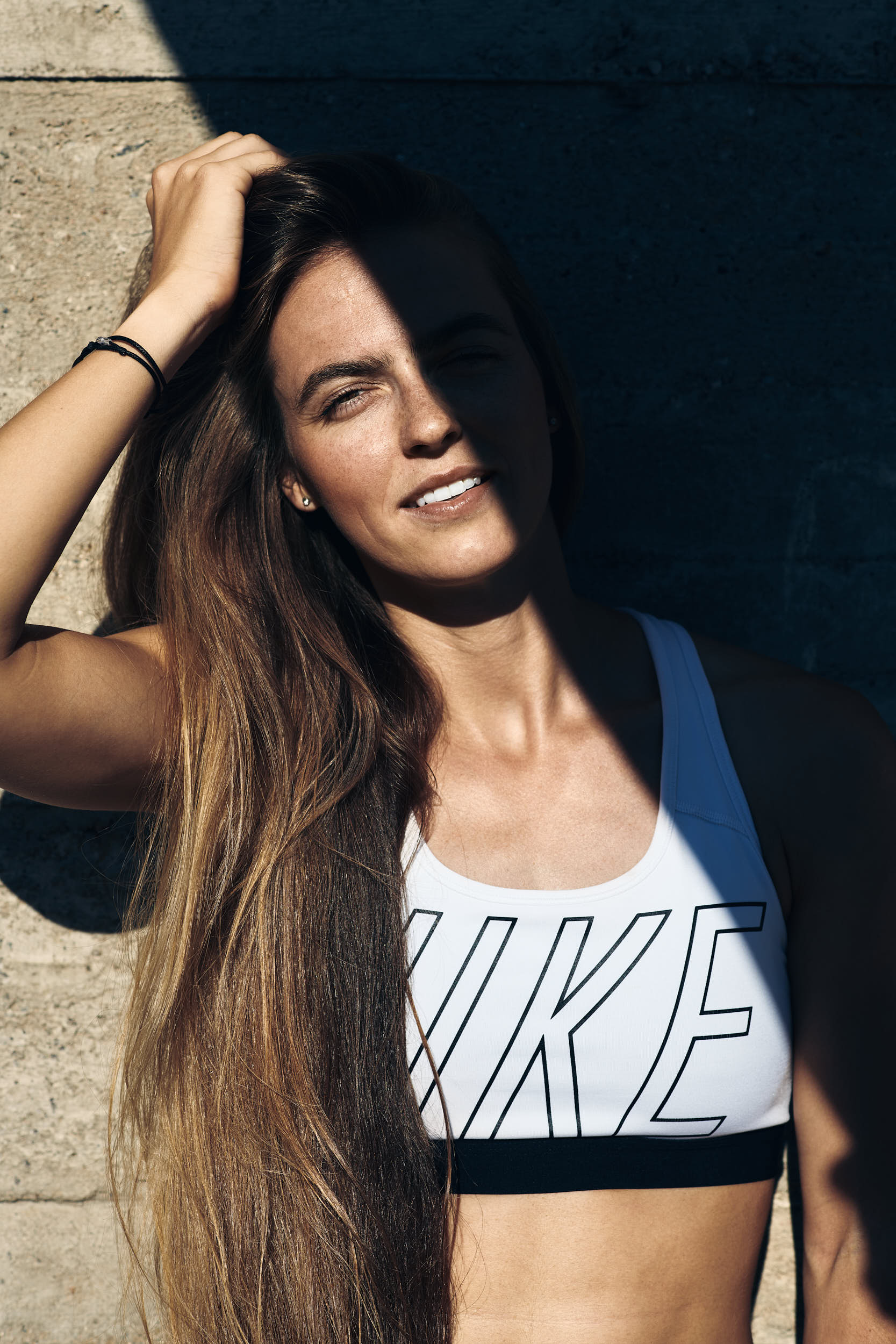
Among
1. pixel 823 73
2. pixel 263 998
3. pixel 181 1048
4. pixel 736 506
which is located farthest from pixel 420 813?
pixel 823 73

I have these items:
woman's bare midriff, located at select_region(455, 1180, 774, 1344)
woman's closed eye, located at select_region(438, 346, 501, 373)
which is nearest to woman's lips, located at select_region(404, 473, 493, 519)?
woman's closed eye, located at select_region(438, 346, 501, 373)

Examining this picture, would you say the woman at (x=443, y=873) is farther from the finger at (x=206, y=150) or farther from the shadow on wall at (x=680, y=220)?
the shadow on wall at (x=680, y=220)

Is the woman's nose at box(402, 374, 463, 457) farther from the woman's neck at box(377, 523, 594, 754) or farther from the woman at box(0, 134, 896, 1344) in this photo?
the woman's neck at box(377, 523, 594, 754)

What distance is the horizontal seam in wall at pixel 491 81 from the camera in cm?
226

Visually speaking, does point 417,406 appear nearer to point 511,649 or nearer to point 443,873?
point 511,649

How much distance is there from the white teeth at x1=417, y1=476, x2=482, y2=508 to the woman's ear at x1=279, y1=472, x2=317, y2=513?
1.02 feet

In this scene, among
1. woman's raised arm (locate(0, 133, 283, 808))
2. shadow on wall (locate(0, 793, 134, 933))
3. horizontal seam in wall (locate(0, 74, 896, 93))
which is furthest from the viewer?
shadow on wall (locate(0, 793, 134, 933))

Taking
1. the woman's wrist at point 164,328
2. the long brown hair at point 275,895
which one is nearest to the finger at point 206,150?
the long brown hair at point 275,895

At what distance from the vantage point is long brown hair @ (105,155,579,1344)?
182cm

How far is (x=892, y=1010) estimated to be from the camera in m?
1.79

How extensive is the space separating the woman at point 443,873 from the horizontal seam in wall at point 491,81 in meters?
0.54

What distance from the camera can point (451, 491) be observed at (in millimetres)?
1726

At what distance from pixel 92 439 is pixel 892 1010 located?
5.78 feet

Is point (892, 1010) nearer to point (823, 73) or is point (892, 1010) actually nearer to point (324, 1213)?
point (324, 1213)
